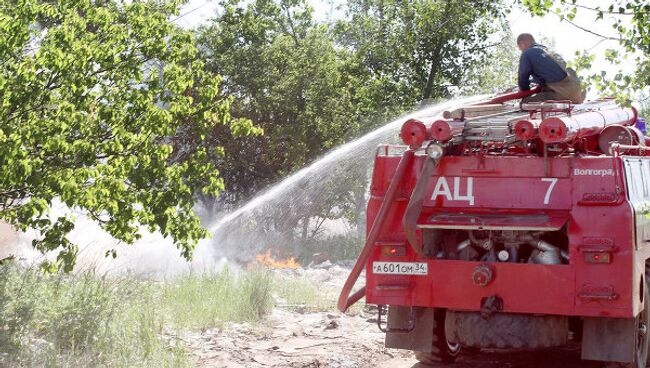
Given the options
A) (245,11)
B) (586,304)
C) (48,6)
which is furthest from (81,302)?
(245,11)

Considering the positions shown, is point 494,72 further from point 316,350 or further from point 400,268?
point 400,268

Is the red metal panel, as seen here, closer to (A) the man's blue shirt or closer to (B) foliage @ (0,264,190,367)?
(B) foliage @ (0,264,190,367)

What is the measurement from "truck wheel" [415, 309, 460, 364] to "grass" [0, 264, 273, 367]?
89.2 inches

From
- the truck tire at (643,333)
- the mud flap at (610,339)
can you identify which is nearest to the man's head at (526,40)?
the truck tire at (643,333)

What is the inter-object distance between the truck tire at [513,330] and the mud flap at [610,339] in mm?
212

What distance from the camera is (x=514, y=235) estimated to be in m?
8.90

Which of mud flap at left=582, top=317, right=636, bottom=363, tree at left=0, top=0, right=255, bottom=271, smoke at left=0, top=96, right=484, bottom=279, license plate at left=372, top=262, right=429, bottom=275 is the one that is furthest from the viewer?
smoke at left=0, top=96, right=484, bottom=279

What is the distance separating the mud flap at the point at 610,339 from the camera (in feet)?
28.1

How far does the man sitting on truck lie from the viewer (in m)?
10.7

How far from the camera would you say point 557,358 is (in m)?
10.6

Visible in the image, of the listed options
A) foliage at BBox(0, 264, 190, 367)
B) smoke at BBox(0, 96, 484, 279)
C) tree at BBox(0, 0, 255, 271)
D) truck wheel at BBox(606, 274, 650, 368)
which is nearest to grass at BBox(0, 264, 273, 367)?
foliage at BBox(0, 264, 190, 367)

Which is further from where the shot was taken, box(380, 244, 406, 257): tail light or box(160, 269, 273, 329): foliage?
box(160, 269, 273, 329): foliage

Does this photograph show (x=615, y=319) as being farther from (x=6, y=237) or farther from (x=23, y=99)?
(x=6, y=237)

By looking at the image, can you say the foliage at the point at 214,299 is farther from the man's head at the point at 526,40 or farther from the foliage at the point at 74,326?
the man's head at the point at 526,40
